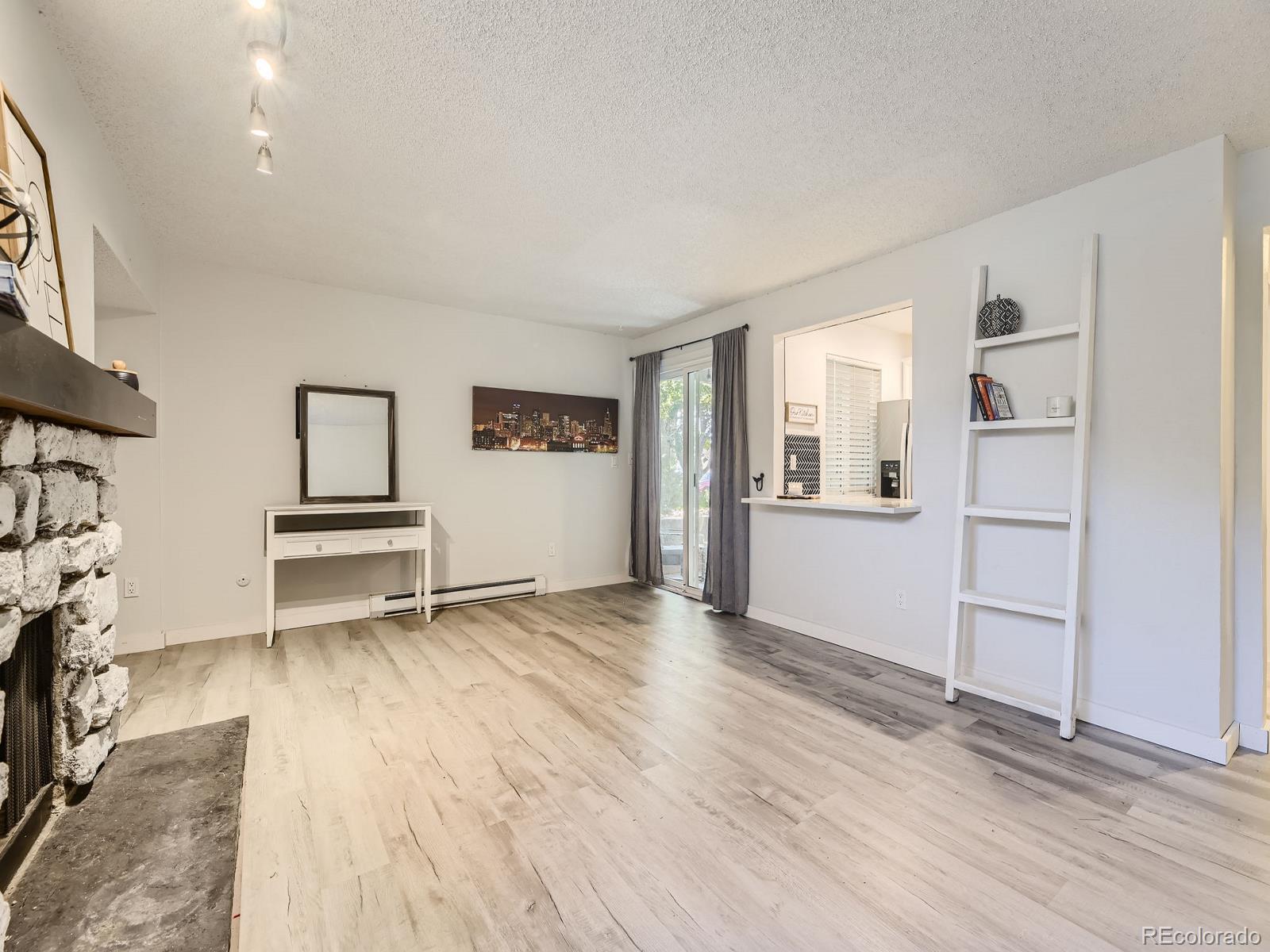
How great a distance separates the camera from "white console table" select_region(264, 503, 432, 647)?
3.57 meters

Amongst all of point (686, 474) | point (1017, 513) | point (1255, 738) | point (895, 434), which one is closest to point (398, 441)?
point (686, 474)

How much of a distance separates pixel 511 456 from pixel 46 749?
3.48m

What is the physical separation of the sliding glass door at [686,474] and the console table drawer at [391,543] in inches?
87.5

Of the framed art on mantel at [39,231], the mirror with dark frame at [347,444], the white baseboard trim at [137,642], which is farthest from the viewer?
the mirror with dark frame at [347,444]

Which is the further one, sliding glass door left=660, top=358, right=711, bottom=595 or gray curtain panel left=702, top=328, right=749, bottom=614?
sliding glass door left=660, top=358, right=711, bottom=595

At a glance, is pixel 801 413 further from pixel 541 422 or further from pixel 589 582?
pixel 589 582

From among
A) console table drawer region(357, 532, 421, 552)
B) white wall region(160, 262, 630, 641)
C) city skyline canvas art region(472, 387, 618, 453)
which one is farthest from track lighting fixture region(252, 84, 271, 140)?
city skyline canvas art region(472, 387, 618, 453)

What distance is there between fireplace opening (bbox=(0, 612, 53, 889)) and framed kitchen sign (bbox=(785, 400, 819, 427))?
12.8 feet

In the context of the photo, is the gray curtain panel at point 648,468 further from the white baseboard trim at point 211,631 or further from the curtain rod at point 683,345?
the white baseboard trim at point 211,631

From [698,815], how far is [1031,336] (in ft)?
8.34

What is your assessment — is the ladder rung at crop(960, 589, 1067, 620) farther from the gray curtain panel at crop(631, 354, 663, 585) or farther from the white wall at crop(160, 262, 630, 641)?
the white wall at crop(160, 262, 630, 641)

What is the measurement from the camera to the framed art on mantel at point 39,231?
134cm

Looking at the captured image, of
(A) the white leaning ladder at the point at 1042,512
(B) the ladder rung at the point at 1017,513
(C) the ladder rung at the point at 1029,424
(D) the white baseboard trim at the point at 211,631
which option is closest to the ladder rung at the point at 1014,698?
(A) the white leaning ladder at the point at 1042,512

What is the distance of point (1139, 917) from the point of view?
1.45 m
